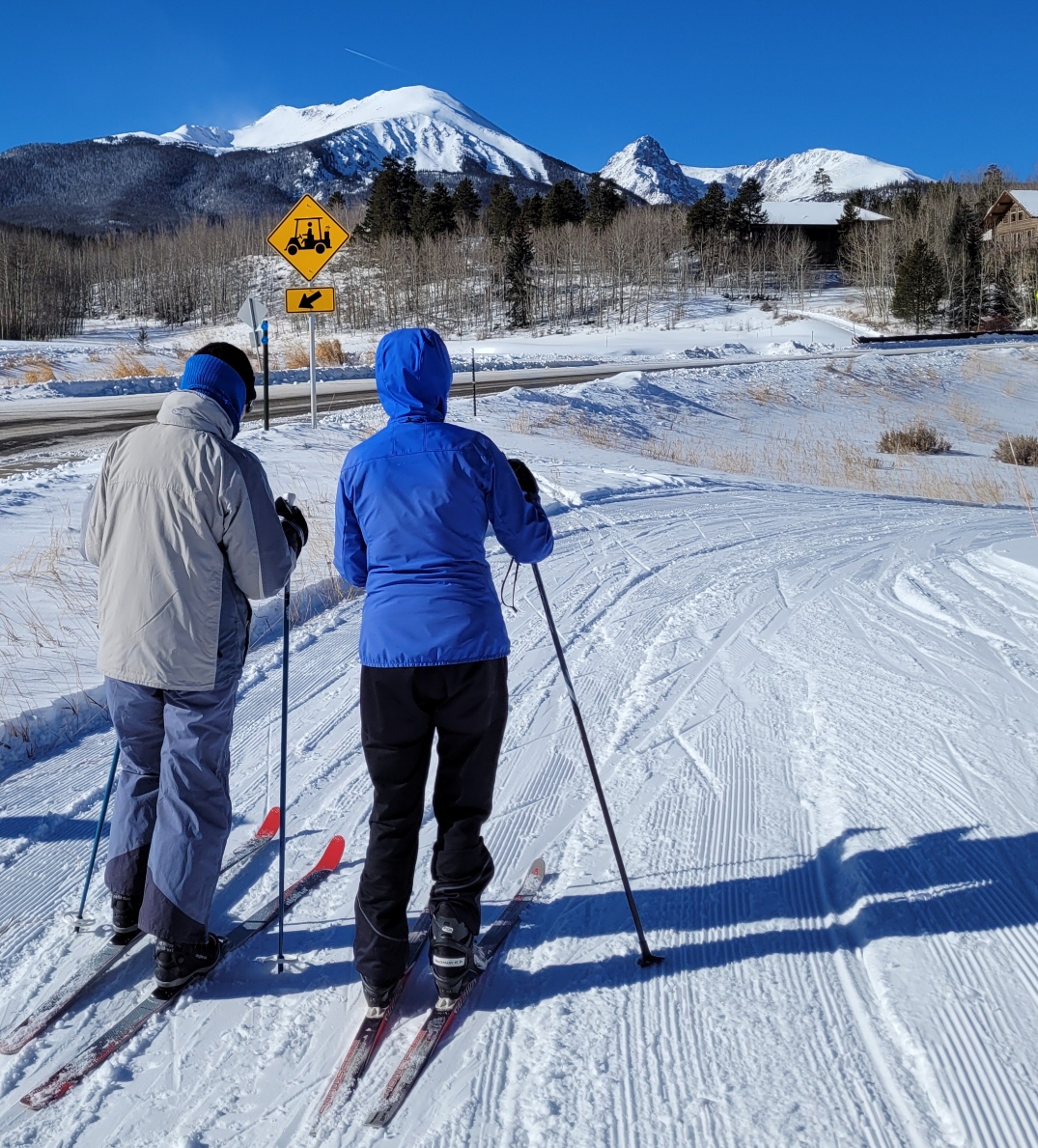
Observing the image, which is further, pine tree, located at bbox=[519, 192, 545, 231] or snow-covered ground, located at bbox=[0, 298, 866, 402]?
pine tree, located at bbox=[519, 192, 545, 231]

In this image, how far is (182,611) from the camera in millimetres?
2742

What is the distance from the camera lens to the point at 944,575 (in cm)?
773

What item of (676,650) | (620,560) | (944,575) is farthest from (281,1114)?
(944,575)

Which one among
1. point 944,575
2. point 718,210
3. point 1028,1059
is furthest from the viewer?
point 718,210

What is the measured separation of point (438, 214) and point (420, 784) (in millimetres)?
73224

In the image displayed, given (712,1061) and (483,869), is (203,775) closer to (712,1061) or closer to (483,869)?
(483,869)

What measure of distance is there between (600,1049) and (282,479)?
8885 millimetres

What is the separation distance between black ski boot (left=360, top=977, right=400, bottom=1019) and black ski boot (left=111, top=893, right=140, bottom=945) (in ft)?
2.91

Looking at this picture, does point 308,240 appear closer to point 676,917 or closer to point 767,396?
point 676,917

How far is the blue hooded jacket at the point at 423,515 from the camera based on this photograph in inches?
100

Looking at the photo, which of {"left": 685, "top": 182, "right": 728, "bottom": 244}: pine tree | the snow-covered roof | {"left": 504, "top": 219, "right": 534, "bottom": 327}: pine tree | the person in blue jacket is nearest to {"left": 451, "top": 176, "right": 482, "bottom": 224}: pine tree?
{"left": 504, "top": 219, "right": 534, "bottom": 327}: pine tree

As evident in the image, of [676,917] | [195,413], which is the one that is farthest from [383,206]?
[676,917]

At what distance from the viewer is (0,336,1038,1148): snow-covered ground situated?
231 cm

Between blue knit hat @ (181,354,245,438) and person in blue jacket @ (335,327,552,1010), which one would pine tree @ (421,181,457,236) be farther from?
person in blue jacket @ (335,327,552,1010)
